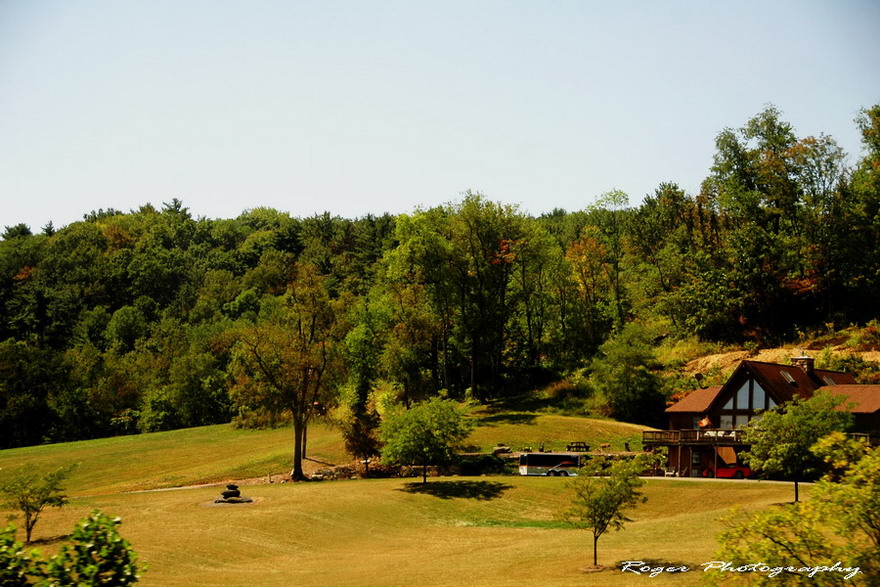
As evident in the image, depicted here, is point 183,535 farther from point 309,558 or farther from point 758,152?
point 758,152

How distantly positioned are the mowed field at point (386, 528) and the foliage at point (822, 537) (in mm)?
8416

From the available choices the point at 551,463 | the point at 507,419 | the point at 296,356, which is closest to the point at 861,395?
the point at 551,463

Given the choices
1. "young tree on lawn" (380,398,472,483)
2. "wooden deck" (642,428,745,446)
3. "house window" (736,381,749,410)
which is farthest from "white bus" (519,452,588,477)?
"house window" (736,381,749,410)

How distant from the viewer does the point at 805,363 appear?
192 feet

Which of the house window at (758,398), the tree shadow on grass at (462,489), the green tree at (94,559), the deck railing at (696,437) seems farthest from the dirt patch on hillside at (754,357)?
the green tree at (94,559)

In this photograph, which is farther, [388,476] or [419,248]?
[419,248]

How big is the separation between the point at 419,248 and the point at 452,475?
28403 millimetres

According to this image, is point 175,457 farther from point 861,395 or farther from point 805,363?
point 861,395

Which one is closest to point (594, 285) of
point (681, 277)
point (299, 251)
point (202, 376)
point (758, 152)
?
point (681, 277)

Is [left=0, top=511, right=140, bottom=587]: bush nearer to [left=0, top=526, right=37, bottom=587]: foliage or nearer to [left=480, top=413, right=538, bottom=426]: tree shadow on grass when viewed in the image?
[left=0, top=526, right=37, bottom=587]: foliage

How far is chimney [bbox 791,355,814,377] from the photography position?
188 ft

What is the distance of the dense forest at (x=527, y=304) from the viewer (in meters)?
68.3

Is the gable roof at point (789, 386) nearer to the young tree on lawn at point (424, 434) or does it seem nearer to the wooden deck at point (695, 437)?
the wooden deck at point (695, 437)

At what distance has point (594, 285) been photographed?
291ft
